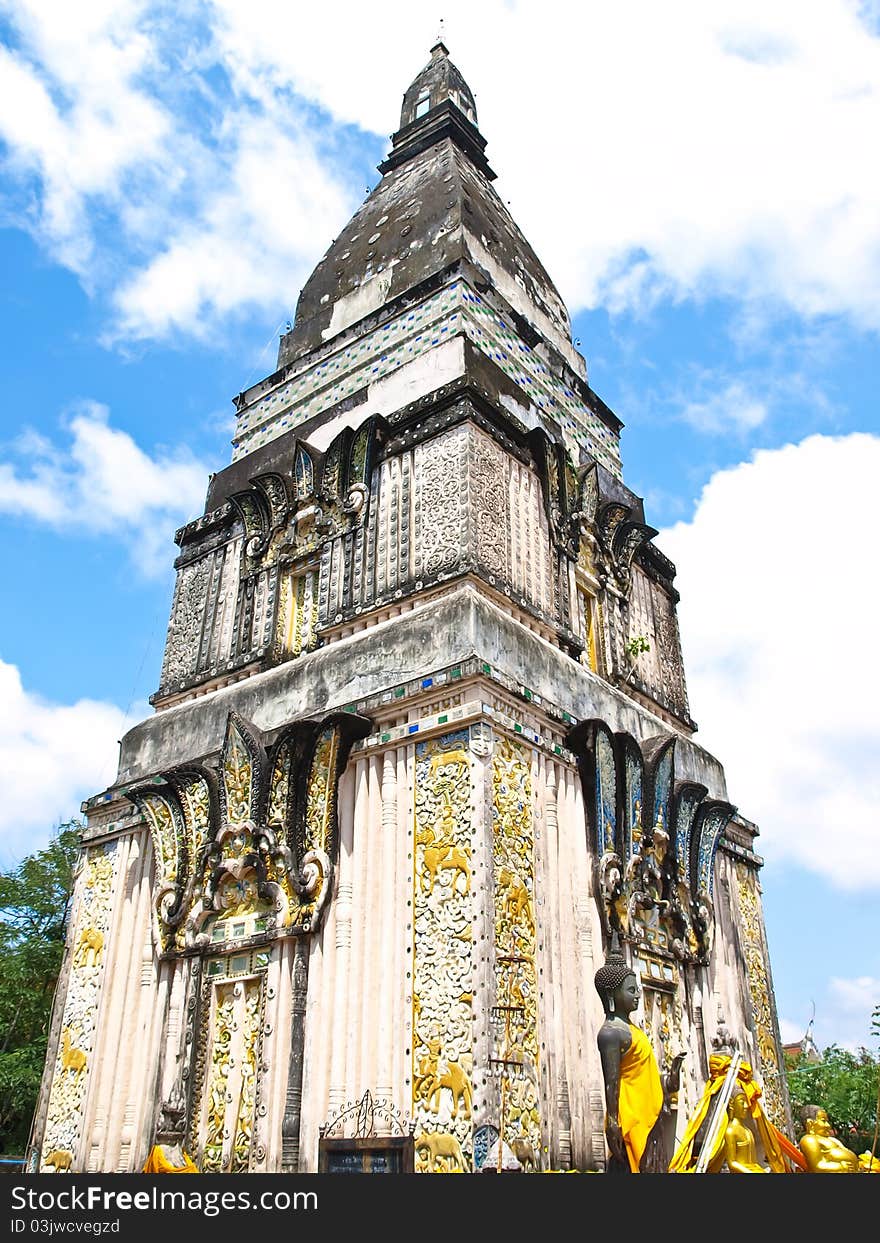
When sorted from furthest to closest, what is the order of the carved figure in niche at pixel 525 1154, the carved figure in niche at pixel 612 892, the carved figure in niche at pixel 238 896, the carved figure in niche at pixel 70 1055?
the carved figure in niche at pixel 70 1055
the carved figure in niche at pixel 238 896
the carved figure in niche at pixel 612 892
the carved figure in niche at pixel 525 1154

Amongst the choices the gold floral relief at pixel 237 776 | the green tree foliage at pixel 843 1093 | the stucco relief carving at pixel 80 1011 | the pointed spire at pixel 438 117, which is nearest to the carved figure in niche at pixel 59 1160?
the stucco relief carving at pixel 80 1011

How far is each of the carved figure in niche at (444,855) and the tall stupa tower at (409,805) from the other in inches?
1.2

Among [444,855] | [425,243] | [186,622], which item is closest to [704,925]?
[444,855]

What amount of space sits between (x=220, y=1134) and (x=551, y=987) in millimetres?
3259

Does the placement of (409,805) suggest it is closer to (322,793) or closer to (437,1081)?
(322,793)

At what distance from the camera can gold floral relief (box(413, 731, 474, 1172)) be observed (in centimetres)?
771

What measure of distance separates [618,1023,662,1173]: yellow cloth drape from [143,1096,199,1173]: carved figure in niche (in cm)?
377

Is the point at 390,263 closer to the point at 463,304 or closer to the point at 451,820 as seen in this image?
the point at 463,304

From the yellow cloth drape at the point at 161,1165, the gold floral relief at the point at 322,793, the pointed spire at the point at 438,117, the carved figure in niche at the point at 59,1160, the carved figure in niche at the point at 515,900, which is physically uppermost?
the pointed spire at the point at 438,117

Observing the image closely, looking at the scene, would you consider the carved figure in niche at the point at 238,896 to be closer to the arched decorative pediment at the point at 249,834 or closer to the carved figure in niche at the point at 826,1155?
the arched decorative pediment at the point at 249,834

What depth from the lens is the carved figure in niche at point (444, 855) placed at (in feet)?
28.0

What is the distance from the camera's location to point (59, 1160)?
33.8 ft

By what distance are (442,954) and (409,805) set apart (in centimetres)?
143

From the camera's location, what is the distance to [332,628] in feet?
37.4
